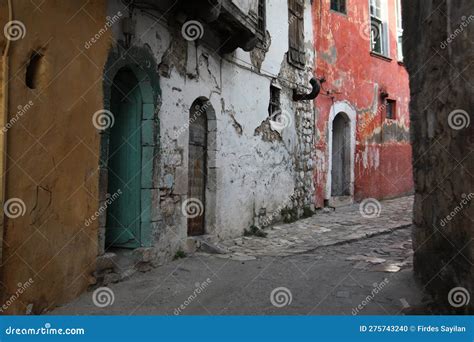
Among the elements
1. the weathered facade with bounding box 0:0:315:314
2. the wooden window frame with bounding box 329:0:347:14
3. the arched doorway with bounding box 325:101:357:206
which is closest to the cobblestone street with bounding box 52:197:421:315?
the weathered facade with bounding box 0:0:315:314

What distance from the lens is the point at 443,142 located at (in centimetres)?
346

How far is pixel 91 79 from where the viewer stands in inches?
168

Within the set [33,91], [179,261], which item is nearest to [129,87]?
[33,91]

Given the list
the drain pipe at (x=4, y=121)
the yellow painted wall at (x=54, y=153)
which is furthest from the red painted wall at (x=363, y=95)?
the drain pipe at (x=4, y=121)

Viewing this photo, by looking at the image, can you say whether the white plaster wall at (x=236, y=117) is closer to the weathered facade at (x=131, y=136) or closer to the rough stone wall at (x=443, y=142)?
the weathered facade at (x=131, y=136)

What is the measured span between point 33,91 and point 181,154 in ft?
8.29

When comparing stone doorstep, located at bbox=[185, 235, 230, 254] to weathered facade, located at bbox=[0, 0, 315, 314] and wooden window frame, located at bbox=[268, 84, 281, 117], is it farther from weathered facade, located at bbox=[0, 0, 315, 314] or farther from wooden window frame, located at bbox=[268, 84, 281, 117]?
wooden window frame, located at bbox=[268, 84, 281, 117]

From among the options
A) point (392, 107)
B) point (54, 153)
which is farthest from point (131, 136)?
point (392, 107)

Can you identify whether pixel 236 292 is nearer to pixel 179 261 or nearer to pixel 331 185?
pixel 179 261

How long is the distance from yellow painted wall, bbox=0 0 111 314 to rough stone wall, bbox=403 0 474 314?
3071 mm

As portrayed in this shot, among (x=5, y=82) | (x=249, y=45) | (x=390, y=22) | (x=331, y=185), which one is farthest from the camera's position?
(x=390, y=22)

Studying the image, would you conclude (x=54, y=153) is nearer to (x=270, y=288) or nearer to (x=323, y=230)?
(x=270, y=288)

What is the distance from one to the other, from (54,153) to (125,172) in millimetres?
1439

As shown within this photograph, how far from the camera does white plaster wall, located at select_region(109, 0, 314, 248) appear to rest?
560 centimetres
